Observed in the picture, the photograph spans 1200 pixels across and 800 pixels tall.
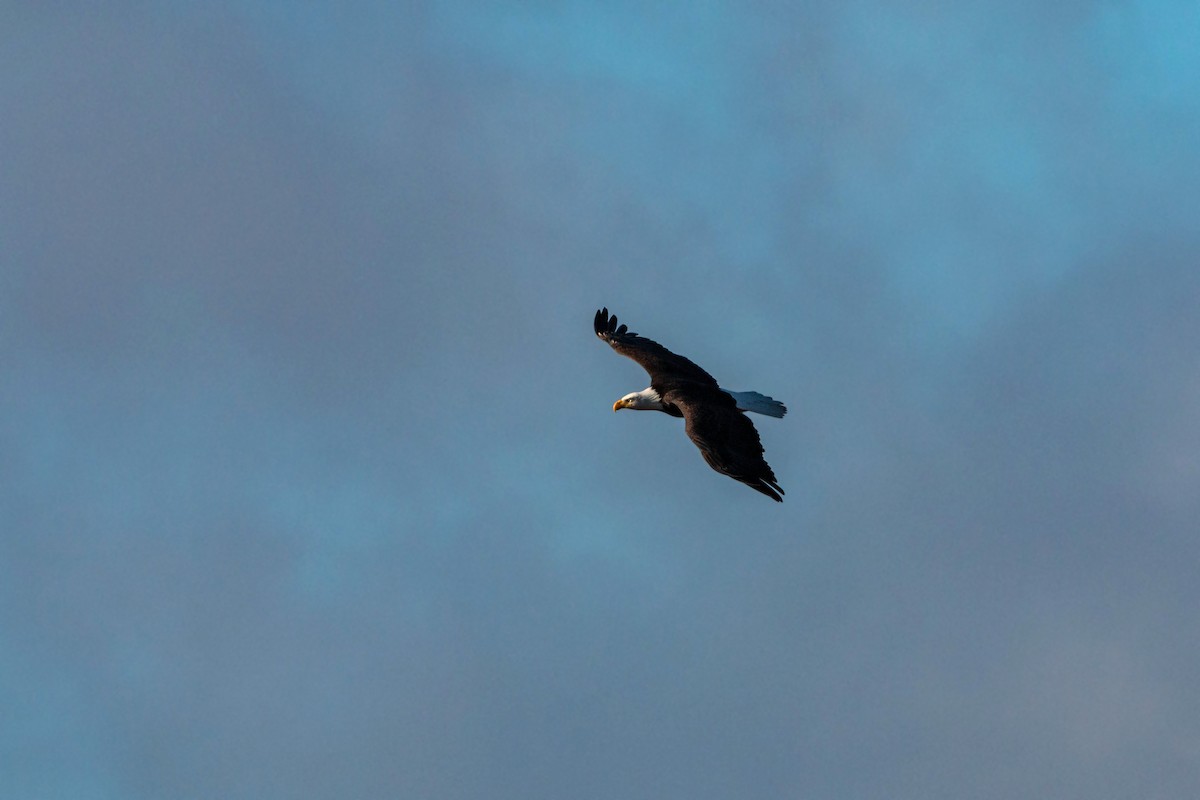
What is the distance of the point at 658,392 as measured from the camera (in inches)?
1582

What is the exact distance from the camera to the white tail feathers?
3847 cm

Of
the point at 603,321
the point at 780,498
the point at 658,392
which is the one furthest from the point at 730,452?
the point at 603,321

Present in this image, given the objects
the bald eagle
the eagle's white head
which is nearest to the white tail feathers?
the bald eagle

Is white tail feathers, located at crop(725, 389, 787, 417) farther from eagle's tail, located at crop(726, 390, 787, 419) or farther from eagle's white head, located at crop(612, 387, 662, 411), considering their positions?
eagle's white head, located at crop(612, 387, 662, 411)

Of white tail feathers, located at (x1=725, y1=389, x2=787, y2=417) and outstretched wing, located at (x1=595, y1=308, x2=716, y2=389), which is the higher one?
outstretched wing, located at (x1=595, y1=308, x2=716, y2=389)

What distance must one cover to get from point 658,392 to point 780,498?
283 inches

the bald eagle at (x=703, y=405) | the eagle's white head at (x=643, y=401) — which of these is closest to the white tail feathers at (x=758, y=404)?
the bald eagle at (x=703, y=405)

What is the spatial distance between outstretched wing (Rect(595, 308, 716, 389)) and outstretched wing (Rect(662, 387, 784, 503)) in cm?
172

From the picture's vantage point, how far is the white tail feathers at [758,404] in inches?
1515

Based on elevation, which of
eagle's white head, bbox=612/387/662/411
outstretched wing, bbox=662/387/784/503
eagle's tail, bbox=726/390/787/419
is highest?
eagle's white head, bbox=612/387/662/411

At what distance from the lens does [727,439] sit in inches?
1420

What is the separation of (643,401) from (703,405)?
10.6ft

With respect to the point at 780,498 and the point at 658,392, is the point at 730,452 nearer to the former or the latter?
the point at 780,498

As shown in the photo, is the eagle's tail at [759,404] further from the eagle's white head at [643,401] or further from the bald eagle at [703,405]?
the eagle's white head at [643,401]
